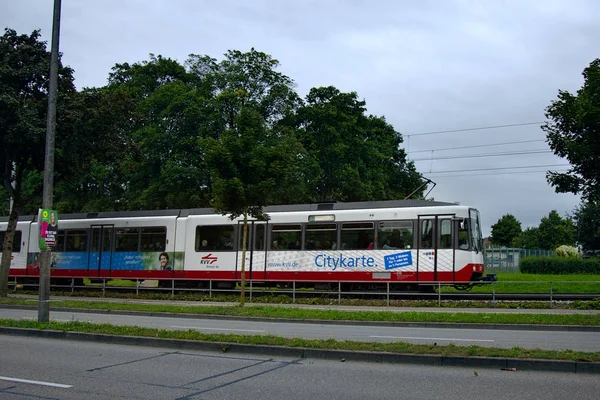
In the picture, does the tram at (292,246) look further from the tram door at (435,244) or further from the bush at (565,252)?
the bush at (565,252)

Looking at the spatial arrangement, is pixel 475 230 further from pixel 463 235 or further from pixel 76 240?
pixel 76 240

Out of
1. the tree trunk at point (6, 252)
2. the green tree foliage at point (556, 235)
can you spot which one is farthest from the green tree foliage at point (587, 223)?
the tree trunk at point (6, 252)

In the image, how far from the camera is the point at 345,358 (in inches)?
378

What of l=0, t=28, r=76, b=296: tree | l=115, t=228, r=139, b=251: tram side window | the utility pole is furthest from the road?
l=115, t=228, r=139, b=251: tram side window

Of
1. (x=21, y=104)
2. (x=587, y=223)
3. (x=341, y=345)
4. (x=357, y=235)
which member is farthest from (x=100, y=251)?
(x=587, y=223)

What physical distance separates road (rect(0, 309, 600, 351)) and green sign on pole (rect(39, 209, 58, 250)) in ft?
10.7

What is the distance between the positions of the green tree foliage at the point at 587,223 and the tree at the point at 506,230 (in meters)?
29.8

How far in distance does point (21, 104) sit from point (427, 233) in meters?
16.5

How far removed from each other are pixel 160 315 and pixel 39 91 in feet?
41.2

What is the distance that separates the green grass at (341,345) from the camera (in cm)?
886

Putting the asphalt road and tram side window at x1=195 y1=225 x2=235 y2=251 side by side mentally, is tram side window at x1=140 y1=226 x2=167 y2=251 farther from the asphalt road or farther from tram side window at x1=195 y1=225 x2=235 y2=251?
the asphalt road

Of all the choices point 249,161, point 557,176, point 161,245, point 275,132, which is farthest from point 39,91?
point 557,176

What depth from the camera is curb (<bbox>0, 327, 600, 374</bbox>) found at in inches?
331

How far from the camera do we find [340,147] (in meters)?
41.9
